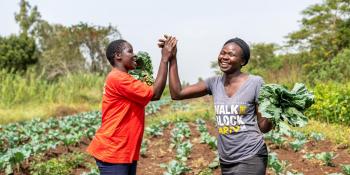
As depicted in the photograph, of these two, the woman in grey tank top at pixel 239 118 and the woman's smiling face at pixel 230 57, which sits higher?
the woman's smiling face at pixel 230 57

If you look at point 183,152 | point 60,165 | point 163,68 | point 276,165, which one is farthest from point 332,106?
point 163,68

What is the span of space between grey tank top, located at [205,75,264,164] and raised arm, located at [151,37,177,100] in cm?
48

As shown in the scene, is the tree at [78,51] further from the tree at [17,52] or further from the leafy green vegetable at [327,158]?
the leafy green vegetable at [327,158]

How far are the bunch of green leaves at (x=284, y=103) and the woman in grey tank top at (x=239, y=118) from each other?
4.9 inches

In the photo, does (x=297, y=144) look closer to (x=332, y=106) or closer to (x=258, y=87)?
(x=332, y=106)

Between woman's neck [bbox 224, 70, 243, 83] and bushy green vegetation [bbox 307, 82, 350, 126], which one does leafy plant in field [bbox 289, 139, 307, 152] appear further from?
woman's neck [bbox 224, 70, 243, 83]

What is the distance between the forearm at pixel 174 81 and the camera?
3.93 m

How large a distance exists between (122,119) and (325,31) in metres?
35.2

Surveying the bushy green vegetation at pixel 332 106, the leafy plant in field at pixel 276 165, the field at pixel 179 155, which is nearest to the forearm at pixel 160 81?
the field at pixel 179 155

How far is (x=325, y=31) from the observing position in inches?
1451

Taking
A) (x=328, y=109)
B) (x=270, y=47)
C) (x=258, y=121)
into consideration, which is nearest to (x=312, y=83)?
(x=328, y=109)

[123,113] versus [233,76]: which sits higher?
[233,76]

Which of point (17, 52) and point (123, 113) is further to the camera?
point (17, 52)

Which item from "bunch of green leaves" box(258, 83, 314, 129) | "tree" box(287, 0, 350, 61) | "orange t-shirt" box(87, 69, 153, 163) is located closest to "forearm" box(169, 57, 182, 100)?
"orange t-shirt" box(87, 69, 153, 163)
